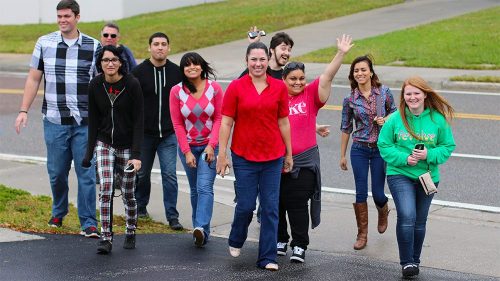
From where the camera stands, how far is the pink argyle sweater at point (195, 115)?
8.91m

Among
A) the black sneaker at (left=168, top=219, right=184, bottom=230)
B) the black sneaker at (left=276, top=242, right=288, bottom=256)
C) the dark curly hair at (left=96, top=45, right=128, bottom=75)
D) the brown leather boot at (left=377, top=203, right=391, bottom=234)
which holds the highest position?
the dark curly hair at (left=96, top=45, right=128, bottom=75)

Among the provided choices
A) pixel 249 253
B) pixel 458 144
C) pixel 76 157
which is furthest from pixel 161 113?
pixel 458 144

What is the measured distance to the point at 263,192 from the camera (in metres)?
8.11

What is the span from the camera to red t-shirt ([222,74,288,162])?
7902 millimetres

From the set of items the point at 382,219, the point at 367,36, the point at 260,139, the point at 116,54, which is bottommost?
the point at 382,219

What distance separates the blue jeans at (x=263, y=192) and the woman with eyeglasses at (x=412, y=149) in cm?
88

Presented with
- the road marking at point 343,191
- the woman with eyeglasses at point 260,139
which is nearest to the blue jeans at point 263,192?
the woman with eyeglasses at point 260,139

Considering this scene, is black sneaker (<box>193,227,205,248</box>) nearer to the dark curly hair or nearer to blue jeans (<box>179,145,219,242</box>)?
blue jeans (<box>179,145,219,242</box>)

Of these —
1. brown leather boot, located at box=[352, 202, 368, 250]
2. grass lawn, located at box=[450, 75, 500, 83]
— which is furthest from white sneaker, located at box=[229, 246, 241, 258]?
grass lawn, located at box=[450, 75, 500, 83]

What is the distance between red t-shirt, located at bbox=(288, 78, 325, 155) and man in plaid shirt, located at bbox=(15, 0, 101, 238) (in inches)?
75.2

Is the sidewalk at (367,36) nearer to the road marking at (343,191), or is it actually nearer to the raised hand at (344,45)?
the road marking at (343,191)

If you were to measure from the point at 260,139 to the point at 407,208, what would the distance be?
124 centimetres

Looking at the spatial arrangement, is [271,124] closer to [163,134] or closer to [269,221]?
[269,221]

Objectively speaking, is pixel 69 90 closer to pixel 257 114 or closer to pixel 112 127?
pixel 112 127
